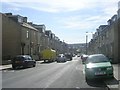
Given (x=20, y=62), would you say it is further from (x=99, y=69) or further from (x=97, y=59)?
(x=99, y=69)

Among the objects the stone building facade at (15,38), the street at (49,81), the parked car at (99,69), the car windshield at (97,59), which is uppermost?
the stone building facade at (15,38)

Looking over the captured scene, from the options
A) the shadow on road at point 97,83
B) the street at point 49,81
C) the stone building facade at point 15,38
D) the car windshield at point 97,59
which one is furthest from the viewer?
the stone building facade at point 15,38

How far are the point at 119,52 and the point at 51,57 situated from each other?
67.0ft

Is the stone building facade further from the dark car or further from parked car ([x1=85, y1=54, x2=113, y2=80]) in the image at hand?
parked car ([x1=85, y1=54, x2=113, y2=80])

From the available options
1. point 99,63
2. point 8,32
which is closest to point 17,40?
point 8,32

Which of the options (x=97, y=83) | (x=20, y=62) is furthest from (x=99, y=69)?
(x=20, y=62)

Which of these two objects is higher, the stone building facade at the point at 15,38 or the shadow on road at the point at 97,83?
the stone building facade at the point at 15,38

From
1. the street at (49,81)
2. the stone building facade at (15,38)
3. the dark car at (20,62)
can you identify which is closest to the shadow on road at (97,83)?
the street at (49,81)

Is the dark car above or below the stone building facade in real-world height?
below

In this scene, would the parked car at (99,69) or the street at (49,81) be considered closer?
the street at (49,81)

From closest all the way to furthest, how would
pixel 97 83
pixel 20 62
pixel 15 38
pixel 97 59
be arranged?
1. pixel 97 83
2. pixel 97 59
3. pixel 20 62
4. pixel 15 38

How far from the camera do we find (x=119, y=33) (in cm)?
5094

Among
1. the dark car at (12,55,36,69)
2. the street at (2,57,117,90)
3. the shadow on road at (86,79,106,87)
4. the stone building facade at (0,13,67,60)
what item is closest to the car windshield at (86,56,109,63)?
the street at (2,57,117,90)

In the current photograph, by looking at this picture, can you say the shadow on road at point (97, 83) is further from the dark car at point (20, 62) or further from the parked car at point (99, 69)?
the dark car at point (20, 62)
